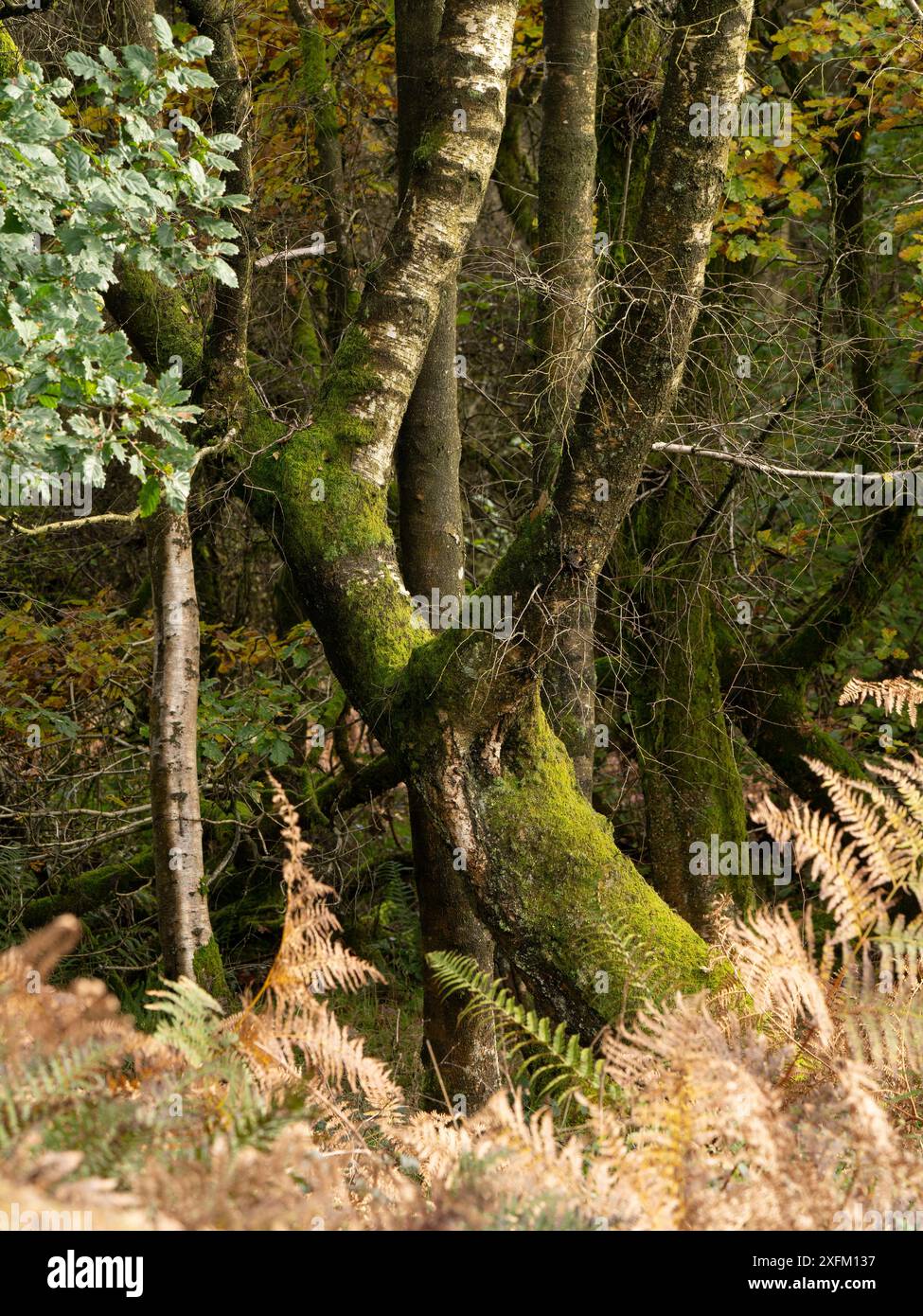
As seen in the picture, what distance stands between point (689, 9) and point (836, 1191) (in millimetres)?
3654

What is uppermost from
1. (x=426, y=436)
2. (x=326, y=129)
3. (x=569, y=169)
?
(x=326, y=129)

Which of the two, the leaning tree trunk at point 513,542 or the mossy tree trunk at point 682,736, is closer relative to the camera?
the leaning tree trunk at point 513,542

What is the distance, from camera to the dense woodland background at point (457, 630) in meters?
2.20

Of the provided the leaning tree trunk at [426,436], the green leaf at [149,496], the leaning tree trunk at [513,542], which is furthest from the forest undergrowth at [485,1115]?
the leaning tree trunk at [426,436]

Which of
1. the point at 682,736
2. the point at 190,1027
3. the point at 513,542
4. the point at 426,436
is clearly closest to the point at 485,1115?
the point at 190,1027

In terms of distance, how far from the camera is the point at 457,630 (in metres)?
4.09

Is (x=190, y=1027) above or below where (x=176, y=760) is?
below

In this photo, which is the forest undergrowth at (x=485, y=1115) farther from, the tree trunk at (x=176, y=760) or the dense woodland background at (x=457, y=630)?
the tree trunk at (x=176, y=760)

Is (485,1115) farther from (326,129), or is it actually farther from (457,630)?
(326,129)

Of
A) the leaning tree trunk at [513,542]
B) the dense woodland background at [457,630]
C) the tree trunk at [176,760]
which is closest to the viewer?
the dense woodland background at [457,630]

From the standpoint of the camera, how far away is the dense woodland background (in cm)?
220
